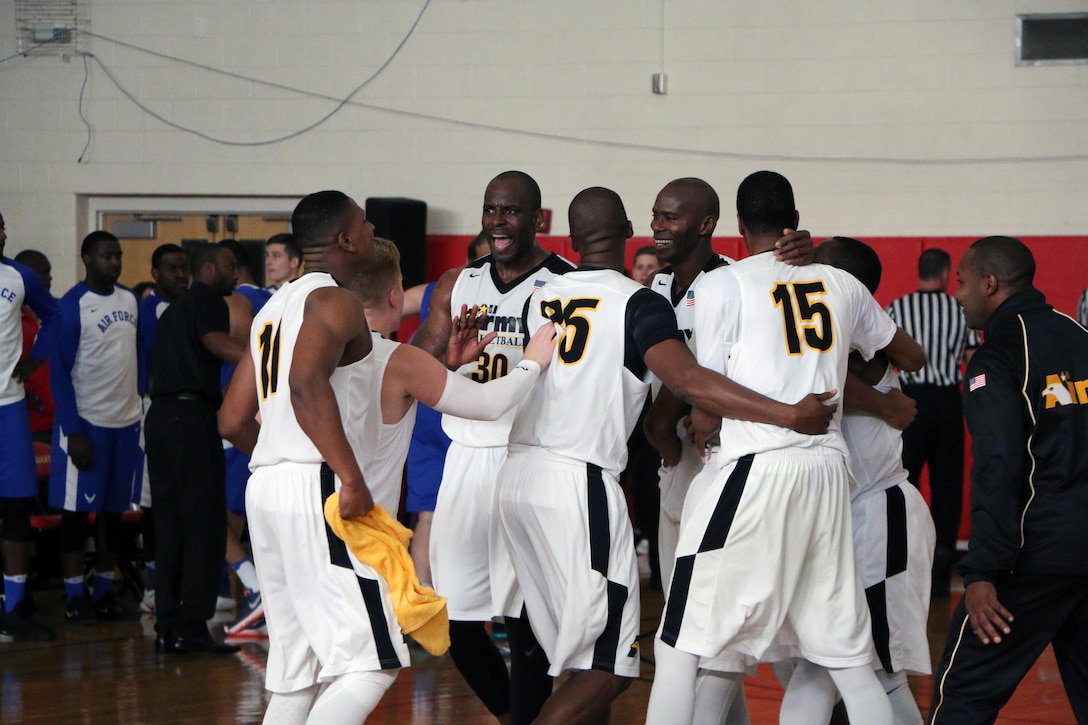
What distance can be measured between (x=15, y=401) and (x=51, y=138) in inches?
176

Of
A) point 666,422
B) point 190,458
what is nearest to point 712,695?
point 666,422

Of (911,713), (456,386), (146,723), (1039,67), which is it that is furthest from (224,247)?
(1039,67)

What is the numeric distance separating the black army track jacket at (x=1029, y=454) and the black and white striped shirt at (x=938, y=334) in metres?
4.76

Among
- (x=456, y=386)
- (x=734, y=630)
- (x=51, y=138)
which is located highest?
(x=51, y=138)

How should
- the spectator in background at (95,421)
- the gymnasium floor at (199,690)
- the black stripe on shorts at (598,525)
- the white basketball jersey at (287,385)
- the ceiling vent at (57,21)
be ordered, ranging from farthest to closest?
1. the ceiling vent at (57,21)
2. the spectator in background at (95,421)
3. the gymnasium floor at (199,690)
4. the black stripe on shorts at (598,525)
5. the white basketball jersey at (287,385)

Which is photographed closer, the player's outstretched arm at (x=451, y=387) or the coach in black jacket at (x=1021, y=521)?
the coach in black jacket at (x=1021, y=521)

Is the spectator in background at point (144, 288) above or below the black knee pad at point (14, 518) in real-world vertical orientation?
above

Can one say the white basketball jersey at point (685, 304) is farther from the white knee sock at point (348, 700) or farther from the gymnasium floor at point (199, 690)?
the gymnasium floor at point (199, 690)

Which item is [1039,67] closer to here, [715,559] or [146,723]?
[715,559]

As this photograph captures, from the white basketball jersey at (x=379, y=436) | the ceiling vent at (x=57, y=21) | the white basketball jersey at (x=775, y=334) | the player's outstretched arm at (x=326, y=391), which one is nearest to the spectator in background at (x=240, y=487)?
the white basketball jersey at (x=379, y=436)

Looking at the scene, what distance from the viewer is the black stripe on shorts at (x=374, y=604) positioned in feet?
10.6

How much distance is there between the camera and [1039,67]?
360 inches

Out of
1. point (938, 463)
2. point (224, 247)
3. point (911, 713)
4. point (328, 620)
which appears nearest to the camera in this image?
point (328, 620)

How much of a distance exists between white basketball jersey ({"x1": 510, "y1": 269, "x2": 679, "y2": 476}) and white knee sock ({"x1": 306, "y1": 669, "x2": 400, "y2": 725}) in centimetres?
94
